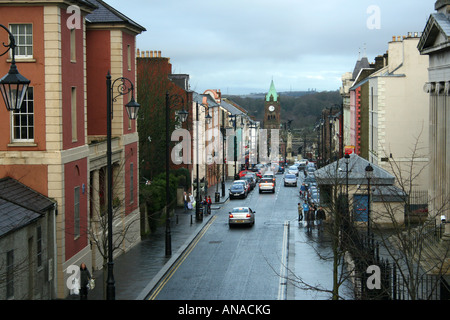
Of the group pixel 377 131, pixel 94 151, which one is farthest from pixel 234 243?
pixel 377 131

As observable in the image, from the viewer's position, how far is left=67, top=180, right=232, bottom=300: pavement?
84.4 feet

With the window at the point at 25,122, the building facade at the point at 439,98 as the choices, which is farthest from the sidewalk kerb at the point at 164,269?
the building facade at the point at 439,98

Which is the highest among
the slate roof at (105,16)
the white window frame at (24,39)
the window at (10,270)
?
the slate roof at (105,16)

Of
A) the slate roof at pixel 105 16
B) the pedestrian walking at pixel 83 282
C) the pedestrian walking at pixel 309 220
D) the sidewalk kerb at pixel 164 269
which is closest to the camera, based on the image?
the pedestrian walking at pixel 83 282

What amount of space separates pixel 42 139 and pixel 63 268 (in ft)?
15.0

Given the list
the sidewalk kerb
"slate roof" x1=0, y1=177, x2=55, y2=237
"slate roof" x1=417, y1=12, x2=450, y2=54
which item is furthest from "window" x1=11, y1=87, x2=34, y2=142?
"slate roof" x1=417, y1=12, x2=450, y2=54

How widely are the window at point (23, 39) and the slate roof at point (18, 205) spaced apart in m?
4.32

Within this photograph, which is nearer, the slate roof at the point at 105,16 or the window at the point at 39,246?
the window at the point at 39,246

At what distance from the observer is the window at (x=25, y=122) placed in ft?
80.0

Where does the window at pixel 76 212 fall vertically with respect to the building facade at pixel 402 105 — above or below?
below

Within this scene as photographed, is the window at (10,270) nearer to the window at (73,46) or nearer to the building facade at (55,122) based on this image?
the building facade at (55,122)

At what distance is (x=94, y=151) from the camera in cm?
2998

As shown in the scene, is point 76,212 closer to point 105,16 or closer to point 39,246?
point 39,246

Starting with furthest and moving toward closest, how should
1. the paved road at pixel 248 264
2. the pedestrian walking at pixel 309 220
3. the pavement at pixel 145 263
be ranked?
the pedestrian walking at pixel 309 220 < the pavement at pixel 145 263 < the paved road at pixel 248 264
